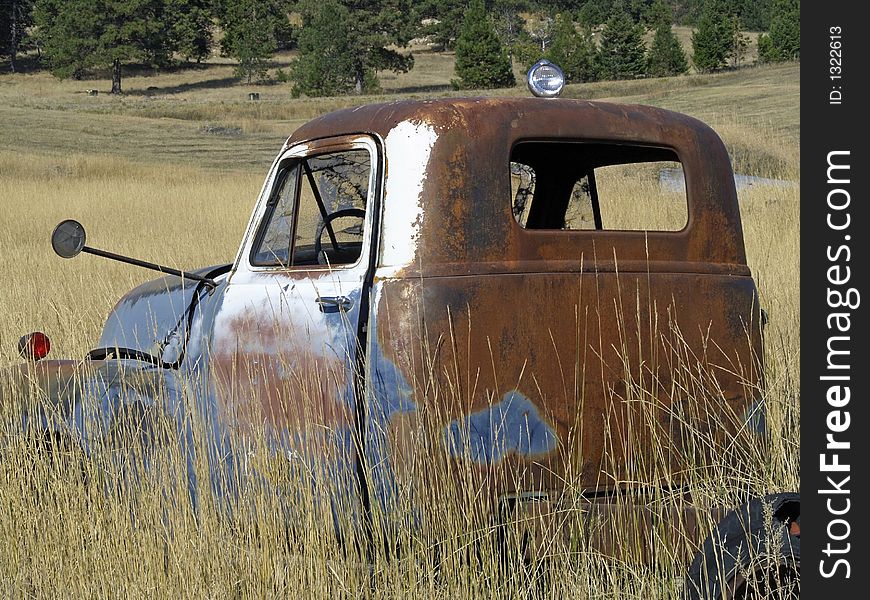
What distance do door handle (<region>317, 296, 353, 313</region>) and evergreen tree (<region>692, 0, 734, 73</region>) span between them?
78.4 m

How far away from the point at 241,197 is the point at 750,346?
54.5ft

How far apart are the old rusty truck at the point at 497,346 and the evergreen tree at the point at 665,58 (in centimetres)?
7914

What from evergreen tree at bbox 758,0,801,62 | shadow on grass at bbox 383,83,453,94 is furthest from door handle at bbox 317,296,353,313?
evergreen tree at bbox 758,0,801,62

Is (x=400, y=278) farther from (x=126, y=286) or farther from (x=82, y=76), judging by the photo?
(x=82, y=76)

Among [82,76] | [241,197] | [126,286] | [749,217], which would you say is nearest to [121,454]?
[126,286]

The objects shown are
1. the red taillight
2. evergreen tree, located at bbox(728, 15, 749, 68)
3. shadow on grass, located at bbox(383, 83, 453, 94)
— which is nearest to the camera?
the red taillight

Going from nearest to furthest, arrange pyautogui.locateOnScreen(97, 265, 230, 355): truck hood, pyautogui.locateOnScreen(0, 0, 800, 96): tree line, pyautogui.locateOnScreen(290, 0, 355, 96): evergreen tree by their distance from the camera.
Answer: pyautogui.locateOnScreen(97, 265, 230, 355): truck hood → pyautogui.locateOnScreen(290, 0, 355, 96): evergreen tree → pyautogui.locateOnScreen(0, 0, 800, 96): tree line

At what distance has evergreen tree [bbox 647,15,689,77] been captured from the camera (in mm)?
79625

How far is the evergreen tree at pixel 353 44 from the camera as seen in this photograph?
7662cm

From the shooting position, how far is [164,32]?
281ft

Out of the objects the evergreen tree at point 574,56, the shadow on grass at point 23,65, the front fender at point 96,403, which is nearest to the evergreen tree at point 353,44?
the evergreen tree at point 574,56

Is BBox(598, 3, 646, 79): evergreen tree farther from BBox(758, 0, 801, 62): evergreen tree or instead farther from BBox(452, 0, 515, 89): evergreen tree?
BBox(758, 0, 801, 62): evergreen tree

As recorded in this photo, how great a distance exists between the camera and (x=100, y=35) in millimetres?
80750

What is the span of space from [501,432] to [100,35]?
83.8 meters
